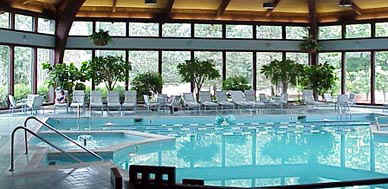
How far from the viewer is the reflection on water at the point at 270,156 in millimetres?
7309

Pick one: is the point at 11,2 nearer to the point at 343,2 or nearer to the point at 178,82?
the point at 178,82

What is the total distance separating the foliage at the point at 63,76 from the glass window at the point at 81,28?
2029 millimetres

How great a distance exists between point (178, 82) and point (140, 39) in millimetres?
2275

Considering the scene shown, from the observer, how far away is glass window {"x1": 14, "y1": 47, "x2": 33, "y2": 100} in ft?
50.8

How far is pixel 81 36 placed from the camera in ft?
55.5

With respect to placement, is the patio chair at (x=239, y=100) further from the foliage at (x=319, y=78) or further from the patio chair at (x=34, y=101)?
the patio chair at (x=34, y=101)

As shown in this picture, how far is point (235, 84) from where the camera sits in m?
17.1

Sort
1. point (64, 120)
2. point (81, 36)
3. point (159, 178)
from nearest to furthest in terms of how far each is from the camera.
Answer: point (159, 178) < point (64, 120) < point (81, 36)

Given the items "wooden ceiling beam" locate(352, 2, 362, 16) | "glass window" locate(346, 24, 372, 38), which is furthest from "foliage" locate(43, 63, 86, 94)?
"glass window" locate(346, 24, 372, 38)

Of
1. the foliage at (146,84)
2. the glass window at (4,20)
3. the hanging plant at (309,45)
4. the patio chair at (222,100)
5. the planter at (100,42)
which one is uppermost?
the glass window at (4,20)

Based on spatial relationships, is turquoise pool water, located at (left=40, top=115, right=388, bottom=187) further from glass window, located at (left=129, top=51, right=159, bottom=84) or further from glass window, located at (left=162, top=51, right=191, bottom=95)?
glass window, located at (left=129, top=51, right=159, bottom=84)

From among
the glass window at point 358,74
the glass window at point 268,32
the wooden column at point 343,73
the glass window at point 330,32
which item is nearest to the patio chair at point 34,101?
the glass window at point 268,32

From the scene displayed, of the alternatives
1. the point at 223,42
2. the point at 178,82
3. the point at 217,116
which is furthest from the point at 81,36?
the point at 217,116

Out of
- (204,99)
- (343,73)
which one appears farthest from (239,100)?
(343,73)
